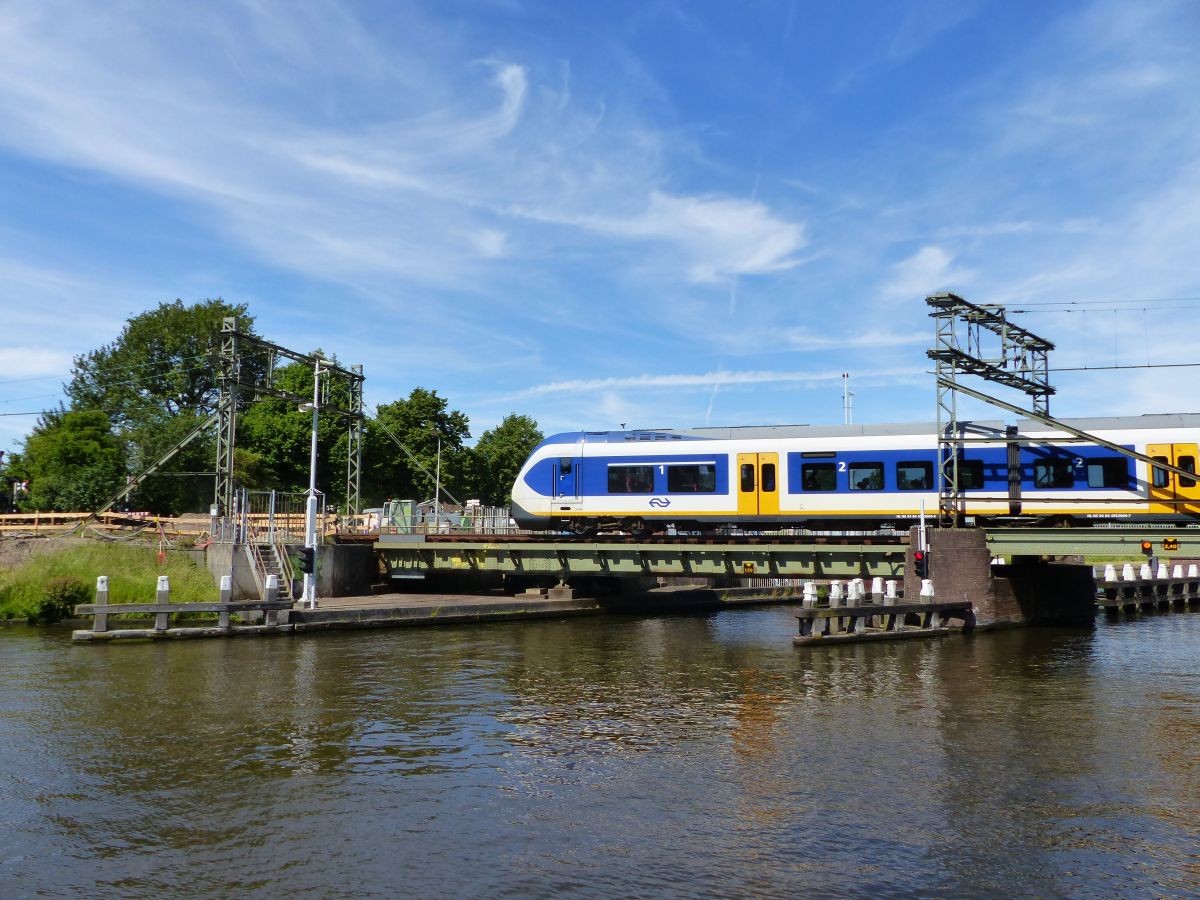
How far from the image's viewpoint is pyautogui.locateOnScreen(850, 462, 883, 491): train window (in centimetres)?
3173

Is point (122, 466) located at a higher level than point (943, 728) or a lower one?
higher

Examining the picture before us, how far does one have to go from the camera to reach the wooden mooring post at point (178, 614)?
2642cm

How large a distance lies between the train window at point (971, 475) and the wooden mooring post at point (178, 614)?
21100 mm

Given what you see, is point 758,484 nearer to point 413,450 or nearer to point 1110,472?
point 1110,472

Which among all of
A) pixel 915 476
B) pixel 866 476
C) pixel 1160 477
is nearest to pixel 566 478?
pixel 866 476

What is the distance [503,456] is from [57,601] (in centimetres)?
5239

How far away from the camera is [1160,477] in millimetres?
28875

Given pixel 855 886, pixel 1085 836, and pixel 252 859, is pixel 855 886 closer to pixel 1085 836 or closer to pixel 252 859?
pixel 1085 836

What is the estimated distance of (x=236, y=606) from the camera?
28.3 metres

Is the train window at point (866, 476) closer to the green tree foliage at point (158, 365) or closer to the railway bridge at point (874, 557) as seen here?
the railway bridge at point (874, 557)

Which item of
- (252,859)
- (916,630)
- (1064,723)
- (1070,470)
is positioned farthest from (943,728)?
(1070,470)

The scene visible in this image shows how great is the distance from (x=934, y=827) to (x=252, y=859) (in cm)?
743

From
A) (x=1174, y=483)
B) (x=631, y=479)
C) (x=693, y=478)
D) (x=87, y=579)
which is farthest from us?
(x=631, y=479)

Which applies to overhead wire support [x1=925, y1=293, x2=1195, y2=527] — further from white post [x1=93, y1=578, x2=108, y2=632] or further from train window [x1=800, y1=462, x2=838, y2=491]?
white post [x1=93, y1=578, x2=108, y2=632]
